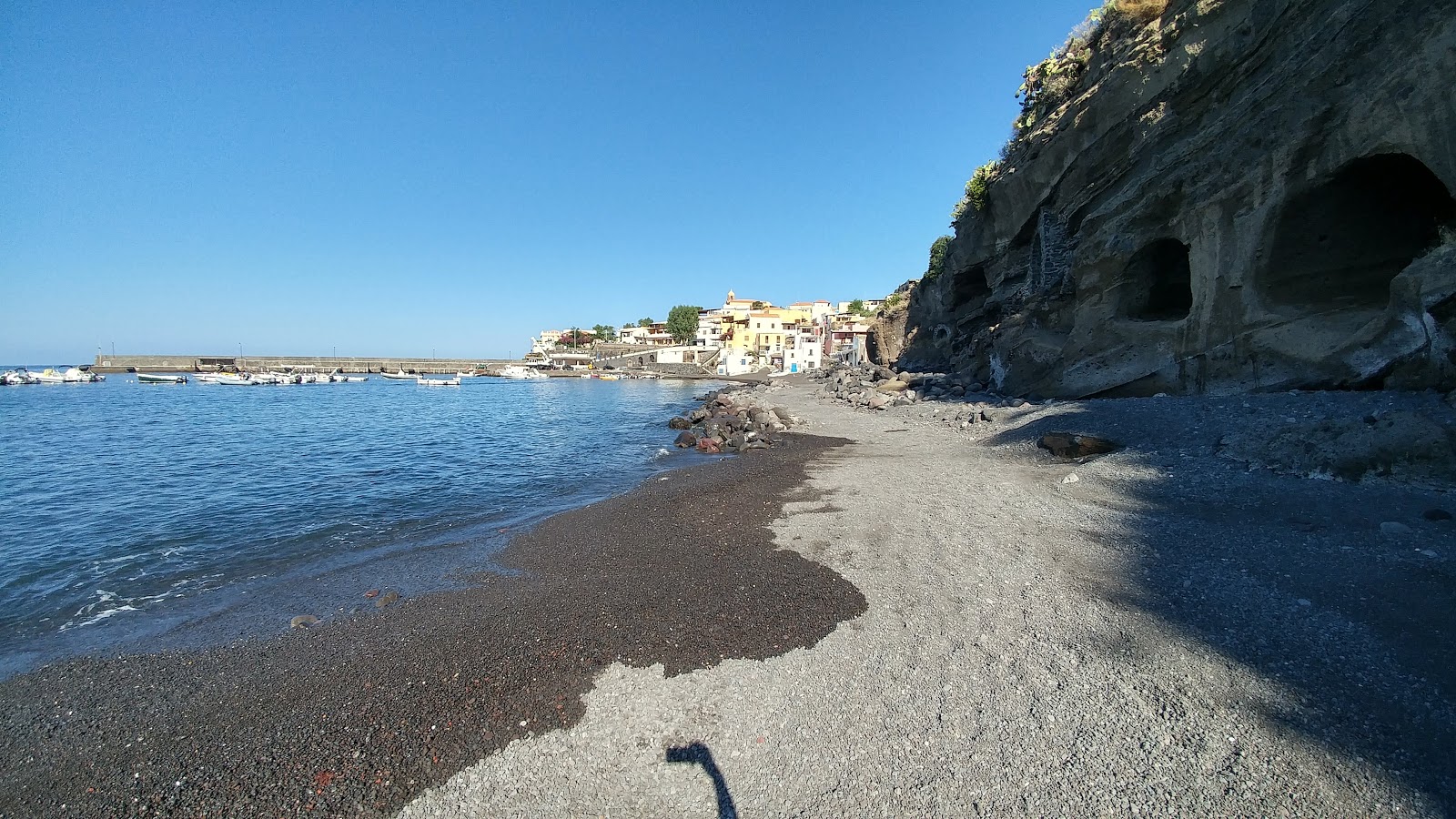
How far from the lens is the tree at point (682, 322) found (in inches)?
4673

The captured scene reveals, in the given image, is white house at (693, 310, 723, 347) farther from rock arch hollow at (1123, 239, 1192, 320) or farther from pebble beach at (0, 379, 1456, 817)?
pebble beach at (0, 379, 1456, 817)

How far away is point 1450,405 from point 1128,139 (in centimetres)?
1265

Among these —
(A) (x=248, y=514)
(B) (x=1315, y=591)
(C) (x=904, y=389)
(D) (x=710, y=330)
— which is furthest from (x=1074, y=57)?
(D) (x=710, y=330)

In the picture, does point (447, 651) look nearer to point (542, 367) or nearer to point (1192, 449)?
point (1192, 449)

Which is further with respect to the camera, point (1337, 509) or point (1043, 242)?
point (1043, 242)

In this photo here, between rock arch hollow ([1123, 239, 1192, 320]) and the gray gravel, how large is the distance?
1170 cm

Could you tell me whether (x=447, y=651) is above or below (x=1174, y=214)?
below

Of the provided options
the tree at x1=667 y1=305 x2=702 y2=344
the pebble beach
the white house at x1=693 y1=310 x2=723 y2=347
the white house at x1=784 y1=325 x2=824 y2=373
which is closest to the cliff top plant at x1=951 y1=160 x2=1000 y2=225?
the pebble beach

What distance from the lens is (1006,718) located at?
3953mm

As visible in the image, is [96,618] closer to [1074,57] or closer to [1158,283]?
[1158,283]

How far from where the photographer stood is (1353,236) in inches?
528

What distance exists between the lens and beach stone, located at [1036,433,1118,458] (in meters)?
11.8

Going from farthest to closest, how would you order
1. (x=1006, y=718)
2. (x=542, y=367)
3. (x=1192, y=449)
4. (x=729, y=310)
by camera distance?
(x=542, y=367) → (x=729, y=310) → (x=1192, y=449) → (x=1006, y=718)

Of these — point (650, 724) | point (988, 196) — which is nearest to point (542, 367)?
point (988, 196)
